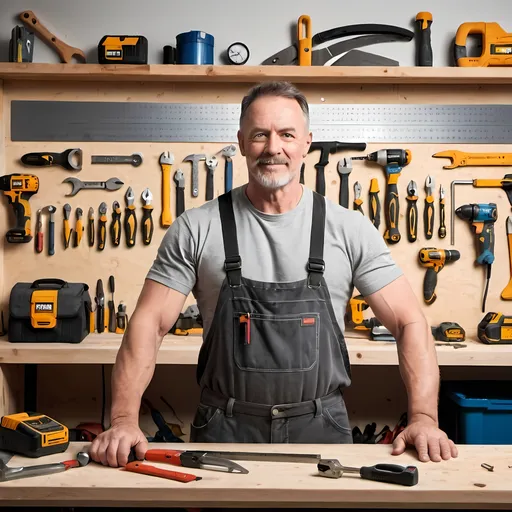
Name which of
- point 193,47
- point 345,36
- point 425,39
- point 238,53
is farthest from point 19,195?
point 425,39

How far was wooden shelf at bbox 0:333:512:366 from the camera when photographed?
2992mm

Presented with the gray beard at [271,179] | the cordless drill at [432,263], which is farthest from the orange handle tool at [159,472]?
the cordless drill at [432,263]

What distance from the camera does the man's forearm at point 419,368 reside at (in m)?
1.68

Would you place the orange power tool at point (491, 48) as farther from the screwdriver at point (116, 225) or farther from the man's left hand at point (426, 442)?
the man's left hand at point (426, 442)

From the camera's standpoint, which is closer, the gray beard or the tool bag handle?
the gray beard

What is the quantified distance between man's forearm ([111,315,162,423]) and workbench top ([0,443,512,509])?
265 millimetres

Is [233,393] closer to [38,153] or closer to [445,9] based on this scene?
[38,153]

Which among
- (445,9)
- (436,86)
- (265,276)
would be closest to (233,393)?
(265,276)

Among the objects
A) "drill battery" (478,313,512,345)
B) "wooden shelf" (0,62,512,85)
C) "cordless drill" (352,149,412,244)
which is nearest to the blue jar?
"wooden shelf" (0,62,512,85)

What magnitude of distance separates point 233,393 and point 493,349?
1.65 m

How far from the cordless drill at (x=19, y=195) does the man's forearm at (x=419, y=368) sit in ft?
7.20

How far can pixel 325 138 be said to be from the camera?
3420mm

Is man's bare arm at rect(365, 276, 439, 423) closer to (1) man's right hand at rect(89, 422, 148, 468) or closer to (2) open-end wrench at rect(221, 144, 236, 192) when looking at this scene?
(1) man's right hand at rect(89, 422, 148, 468)

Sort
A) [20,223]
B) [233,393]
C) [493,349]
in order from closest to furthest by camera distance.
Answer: [233,393], [493,349], [20,223]
